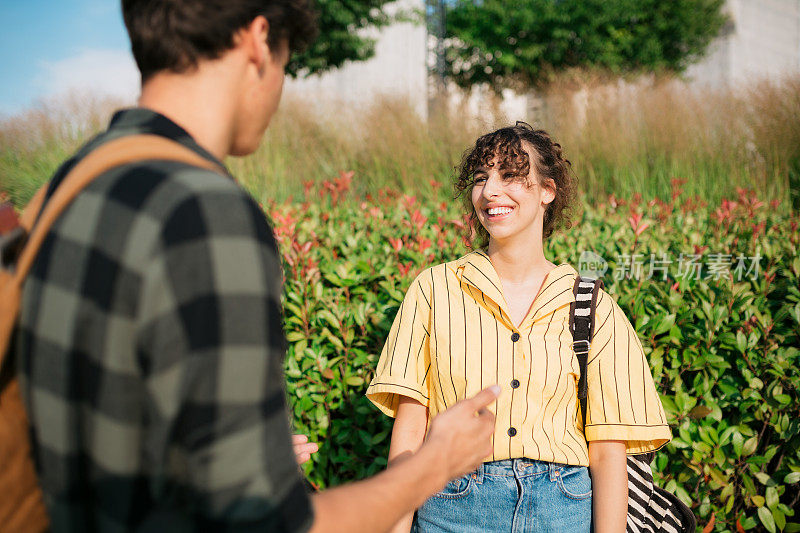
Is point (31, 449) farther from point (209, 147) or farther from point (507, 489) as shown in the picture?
point (507, 489)

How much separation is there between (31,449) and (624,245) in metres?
2.93

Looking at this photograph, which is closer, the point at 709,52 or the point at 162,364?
the point at 162,364

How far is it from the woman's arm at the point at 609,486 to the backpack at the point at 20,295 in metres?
1.51

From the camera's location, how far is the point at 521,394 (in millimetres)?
1896

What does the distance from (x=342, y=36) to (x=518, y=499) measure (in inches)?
468

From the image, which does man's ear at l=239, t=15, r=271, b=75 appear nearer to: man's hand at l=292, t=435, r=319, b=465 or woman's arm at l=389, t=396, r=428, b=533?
man's hand at l=292, t=435, r=319, b=465

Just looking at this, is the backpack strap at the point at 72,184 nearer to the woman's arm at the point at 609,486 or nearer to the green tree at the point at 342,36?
the woman's arm at the point at 609,486

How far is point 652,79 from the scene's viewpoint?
980cm

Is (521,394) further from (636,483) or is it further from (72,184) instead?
(72,184)

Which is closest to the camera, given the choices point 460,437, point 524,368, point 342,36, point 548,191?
point 460,437

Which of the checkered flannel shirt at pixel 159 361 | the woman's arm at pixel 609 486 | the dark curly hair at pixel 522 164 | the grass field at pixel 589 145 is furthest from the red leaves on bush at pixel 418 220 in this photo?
the grass field at pixel 589 145

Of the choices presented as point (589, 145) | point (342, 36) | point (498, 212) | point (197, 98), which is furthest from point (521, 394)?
point (342, 36)

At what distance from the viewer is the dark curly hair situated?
228 centimetres

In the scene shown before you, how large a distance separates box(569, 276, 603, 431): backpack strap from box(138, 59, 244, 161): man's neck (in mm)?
1342
